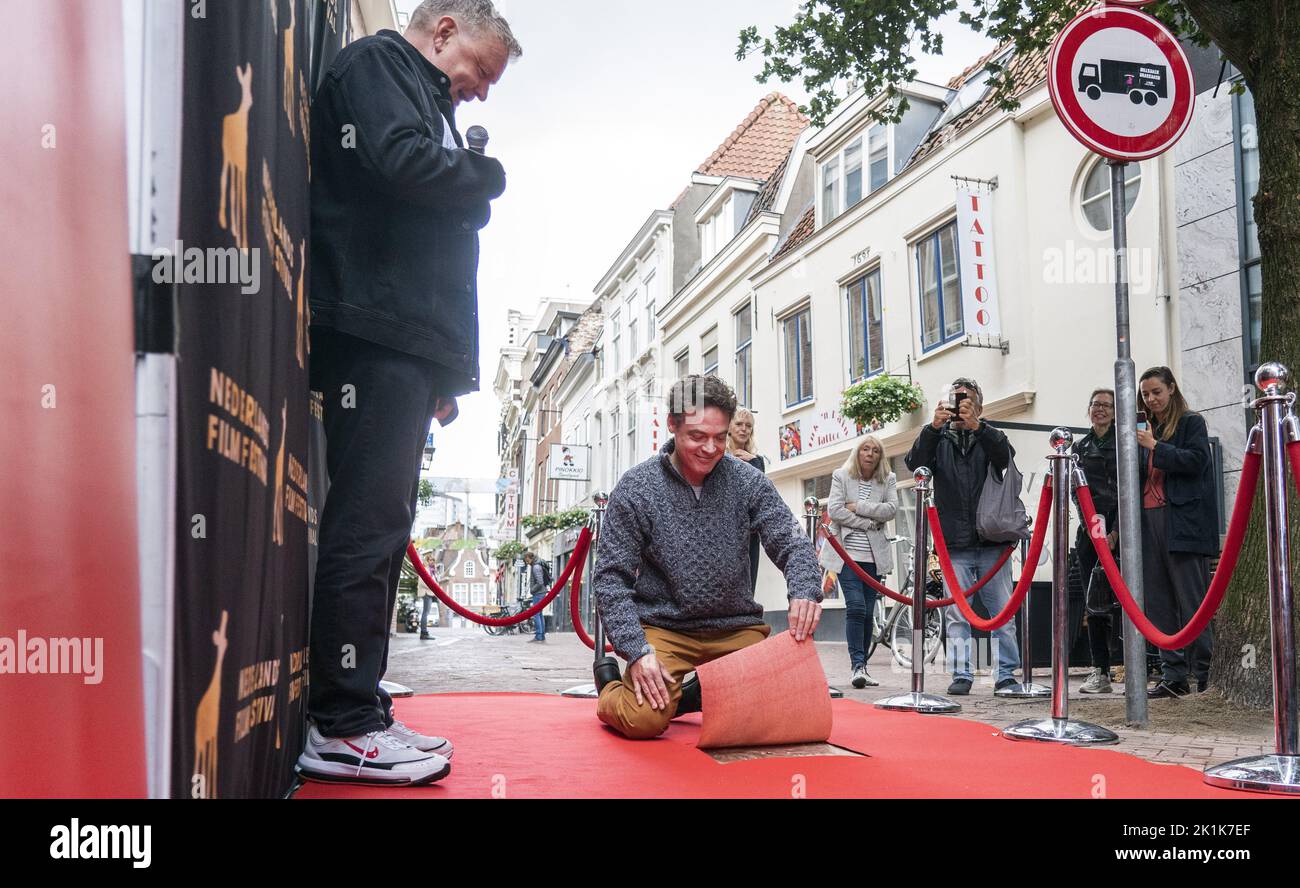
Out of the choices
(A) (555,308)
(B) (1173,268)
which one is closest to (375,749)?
(B) (1173,268)

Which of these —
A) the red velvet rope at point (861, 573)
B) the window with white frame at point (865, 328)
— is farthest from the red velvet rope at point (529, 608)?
the window with white frame at point (865, 328)

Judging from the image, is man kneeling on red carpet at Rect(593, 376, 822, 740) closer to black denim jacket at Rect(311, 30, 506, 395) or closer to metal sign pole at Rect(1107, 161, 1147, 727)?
black denim jacket at Rect(311, 30, 506, 395)

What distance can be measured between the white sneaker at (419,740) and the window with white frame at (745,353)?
18.6m

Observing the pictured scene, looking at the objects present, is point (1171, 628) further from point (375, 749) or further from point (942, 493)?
point (375, 749)

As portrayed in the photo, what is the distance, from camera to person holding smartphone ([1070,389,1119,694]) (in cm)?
650

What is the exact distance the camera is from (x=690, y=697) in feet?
13.5

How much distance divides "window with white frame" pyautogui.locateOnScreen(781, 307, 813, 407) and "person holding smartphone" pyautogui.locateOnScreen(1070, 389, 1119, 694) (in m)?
12.1

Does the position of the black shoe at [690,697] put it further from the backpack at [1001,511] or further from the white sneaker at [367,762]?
the backpack at [1001,511]

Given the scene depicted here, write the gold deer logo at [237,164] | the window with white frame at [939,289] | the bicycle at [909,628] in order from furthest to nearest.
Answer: the window with white frame at [939,289], the bicycle at [909,628], the gold deer logo at [237,164]

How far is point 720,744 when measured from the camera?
3666 millimetres

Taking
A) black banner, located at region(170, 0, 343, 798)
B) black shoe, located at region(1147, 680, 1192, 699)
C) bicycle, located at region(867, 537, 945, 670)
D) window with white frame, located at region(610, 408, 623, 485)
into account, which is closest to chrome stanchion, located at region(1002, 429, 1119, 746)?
black shoe, located at region(1147, 680, 1192, 699)

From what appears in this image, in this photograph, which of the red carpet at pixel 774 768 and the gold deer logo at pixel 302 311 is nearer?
the gold deer logo at pixel 302 311

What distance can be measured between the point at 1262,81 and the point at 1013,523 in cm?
259

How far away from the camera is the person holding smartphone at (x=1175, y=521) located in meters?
5.66
